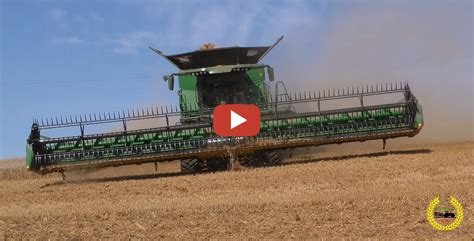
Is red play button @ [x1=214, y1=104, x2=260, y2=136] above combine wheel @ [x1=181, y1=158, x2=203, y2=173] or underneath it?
above

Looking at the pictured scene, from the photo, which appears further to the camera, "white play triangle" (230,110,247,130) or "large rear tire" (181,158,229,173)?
"large rear tire" (181,158,229,173)

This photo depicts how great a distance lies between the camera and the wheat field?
19.9 ft

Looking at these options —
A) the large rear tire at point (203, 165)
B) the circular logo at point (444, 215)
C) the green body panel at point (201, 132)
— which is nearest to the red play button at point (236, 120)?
the green body panel at point (201, 132)

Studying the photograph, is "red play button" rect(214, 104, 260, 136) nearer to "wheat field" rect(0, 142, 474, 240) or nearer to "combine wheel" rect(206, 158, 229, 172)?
"combine wheel" rect(206, 158, 229, 172)

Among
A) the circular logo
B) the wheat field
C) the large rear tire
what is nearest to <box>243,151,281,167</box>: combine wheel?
the large rear tire

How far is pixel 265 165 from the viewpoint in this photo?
12.8 metres

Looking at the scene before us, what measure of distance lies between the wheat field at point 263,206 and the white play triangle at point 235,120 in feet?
Result: 6.36

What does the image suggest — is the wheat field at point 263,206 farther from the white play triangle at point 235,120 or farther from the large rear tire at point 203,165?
the large rear tire at point 203,165

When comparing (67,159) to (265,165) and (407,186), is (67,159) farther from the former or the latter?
→ (407,186)

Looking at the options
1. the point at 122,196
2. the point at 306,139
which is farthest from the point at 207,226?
the point at 306,139

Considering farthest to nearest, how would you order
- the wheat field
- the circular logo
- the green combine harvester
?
the green combine harvester
the wheat field
the circular logo

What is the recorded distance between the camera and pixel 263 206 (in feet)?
22.7

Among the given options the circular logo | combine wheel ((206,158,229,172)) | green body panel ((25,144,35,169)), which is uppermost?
green body panel ((25,144,35,169))

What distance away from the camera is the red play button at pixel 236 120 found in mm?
12330
